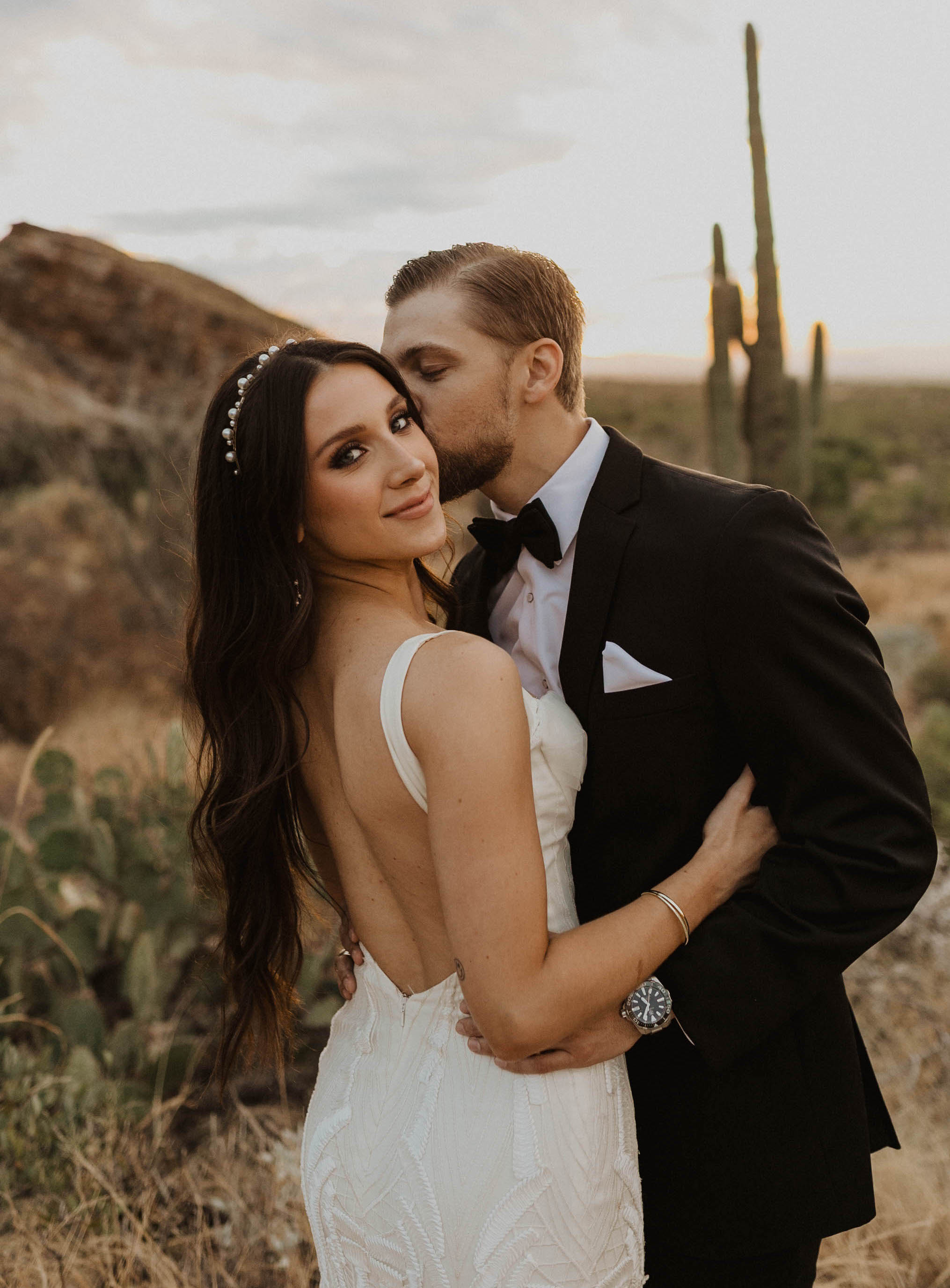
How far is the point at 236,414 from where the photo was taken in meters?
1.98

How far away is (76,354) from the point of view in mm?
10391

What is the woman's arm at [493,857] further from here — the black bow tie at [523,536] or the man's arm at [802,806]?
the black bow tie at [523,536]

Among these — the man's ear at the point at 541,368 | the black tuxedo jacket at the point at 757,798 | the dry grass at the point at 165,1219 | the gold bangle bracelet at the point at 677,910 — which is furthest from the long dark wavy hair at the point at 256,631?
the dry grass at the point at 165,1219

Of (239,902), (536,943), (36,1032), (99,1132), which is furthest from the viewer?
(36,1032)

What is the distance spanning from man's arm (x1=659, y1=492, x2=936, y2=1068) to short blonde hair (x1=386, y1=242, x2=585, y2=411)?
808 millimetres

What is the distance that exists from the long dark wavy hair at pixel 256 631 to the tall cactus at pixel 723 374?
18.2 feet

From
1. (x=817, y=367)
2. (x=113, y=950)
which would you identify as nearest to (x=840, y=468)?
(x=817, y=367)

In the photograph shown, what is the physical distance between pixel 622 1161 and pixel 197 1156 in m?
1.93

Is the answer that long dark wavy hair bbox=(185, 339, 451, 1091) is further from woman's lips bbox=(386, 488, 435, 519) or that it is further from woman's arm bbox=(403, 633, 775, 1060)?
woman's arm bbox=(403, 633, 775, 1060)

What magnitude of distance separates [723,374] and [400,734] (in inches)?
251

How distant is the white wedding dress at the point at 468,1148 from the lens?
1.71 m

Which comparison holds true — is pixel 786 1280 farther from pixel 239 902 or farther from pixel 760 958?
pixel 239 902

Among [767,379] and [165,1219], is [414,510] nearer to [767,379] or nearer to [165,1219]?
[165,1219]

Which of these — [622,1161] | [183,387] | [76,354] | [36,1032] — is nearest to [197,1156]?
[36,1032]
